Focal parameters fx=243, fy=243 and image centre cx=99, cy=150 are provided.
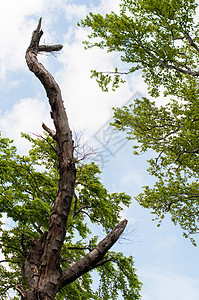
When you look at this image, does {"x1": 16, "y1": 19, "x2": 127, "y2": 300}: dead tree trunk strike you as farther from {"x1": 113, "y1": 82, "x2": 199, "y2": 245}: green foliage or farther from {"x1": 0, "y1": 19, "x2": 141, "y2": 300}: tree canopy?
{"x1": 113, "y1": 82, "x2": 199, "y2": 245}: green foliage

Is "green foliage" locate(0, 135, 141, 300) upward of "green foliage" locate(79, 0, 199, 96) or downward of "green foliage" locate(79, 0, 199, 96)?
downward

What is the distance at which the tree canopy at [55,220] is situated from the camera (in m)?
3.76

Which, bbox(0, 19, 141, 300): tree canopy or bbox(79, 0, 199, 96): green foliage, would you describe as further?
bbox(79, 0, 199, 96): green foliage

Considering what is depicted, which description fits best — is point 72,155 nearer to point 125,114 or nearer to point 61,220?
point 61,220

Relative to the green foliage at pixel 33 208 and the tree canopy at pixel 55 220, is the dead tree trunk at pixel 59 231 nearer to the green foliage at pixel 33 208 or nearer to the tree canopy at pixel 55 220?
the tree canopy at pixel 55 220

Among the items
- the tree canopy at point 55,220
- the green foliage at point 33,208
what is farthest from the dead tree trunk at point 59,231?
the green foliage at point 33,208

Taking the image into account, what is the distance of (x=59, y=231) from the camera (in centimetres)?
372

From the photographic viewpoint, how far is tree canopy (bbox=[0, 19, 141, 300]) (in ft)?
12.3

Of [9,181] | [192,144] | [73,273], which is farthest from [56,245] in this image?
[192,144]

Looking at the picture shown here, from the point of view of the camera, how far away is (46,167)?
14242mm

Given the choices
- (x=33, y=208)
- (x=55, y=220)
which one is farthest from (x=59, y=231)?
(x=33, y=208)

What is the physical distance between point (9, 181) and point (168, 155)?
908 centimetres

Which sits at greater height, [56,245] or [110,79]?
[110,79]

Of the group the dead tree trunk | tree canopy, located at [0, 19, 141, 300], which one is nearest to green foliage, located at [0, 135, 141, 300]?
tree canopy, located at [0, 19, 141, 300]
